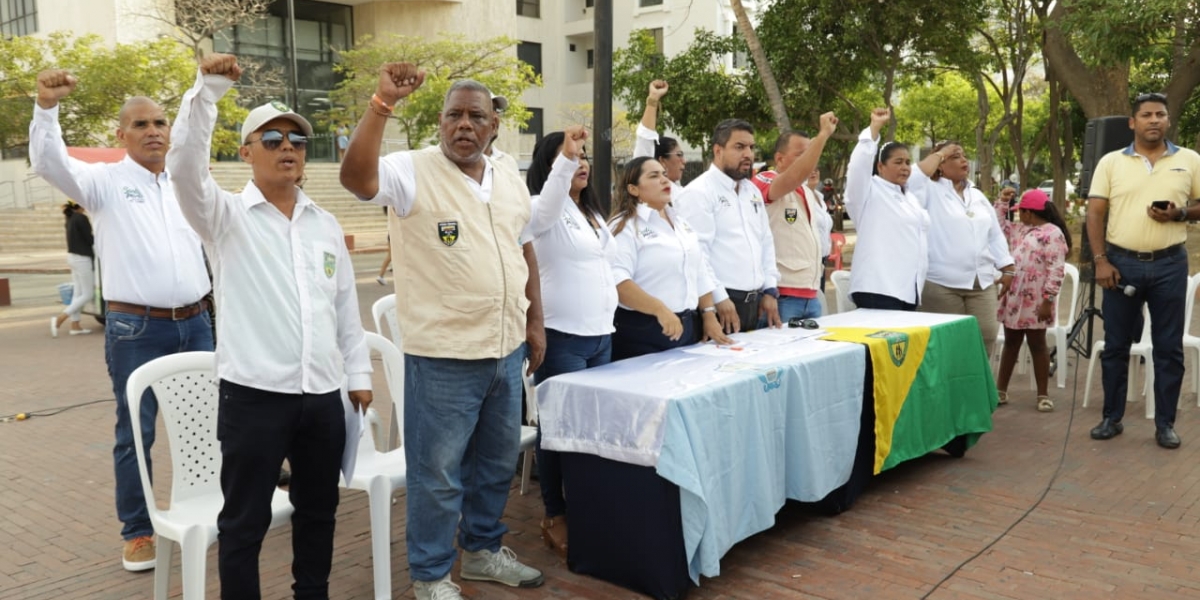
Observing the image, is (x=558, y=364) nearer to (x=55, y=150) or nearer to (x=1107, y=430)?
(x=55, y=150)

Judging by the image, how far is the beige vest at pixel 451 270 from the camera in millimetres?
3506

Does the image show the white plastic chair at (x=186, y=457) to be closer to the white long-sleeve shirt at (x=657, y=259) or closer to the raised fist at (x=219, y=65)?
the raised fist at (x=219, y=65)

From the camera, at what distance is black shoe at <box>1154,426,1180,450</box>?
6005 millimetres

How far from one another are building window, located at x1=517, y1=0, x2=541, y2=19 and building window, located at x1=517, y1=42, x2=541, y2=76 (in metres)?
1.26

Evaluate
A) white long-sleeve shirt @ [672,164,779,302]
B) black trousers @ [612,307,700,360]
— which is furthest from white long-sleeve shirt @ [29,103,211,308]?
white long-sleeve shirt @ [672,164,779,302]

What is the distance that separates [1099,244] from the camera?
6.04m

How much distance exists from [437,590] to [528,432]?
4.03 feet

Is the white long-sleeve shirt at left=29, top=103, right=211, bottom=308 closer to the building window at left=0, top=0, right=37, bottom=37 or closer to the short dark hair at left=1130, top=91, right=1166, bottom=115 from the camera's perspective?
the short dark hair at left=1130, top=91, right=1166, bottom=115

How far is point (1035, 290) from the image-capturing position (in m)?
7.12

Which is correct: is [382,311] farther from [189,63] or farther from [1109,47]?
[189,63]

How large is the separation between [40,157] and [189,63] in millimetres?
23183

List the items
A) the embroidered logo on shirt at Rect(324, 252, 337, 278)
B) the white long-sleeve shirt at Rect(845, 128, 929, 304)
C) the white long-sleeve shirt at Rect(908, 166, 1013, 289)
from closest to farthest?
the embroidered logo on shirt at Rect(324, 252, 337, 278) < the white long-sleeve shirt at Rect(845, 128, 929, 304) < the white long-sleeve shirt at Rect(908, 166, 1013, 289)

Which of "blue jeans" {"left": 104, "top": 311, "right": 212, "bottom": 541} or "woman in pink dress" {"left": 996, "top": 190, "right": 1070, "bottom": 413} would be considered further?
"woman in pink dress" {"left": 996, "top": 190, "right": 1070, "bottom": 413}

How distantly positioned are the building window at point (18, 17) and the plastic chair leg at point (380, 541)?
36572 millimetres
